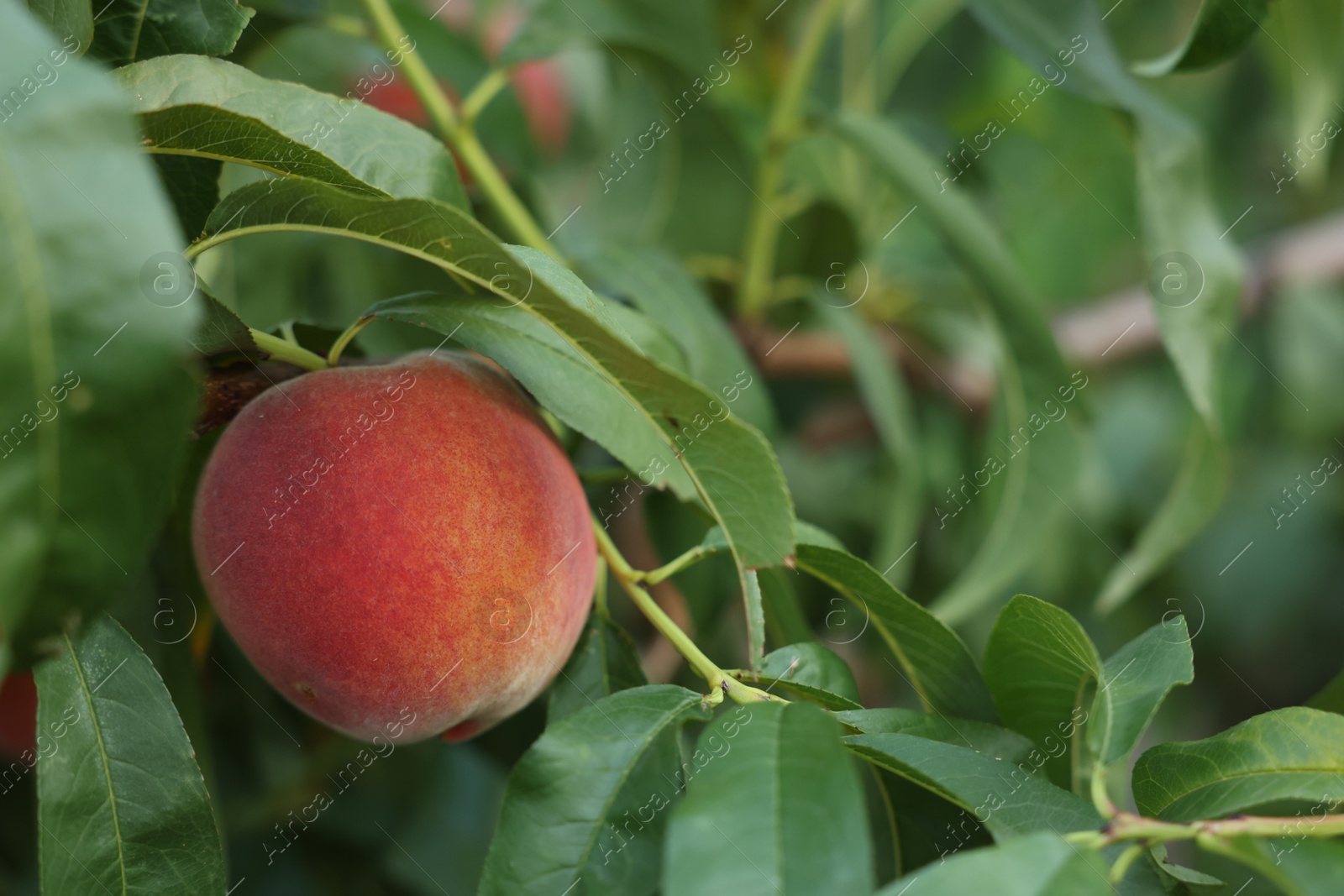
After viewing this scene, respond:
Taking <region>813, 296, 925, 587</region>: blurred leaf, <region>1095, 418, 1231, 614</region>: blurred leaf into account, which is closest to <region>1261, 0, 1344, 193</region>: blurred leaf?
<region>1095, 418, 1231, 614</region>: blurred leaf

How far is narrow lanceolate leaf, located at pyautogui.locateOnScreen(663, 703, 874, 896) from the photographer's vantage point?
309 mm

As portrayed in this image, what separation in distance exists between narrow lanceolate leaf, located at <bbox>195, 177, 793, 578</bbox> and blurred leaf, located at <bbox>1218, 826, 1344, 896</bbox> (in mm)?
191

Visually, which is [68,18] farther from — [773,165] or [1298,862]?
[773,165]

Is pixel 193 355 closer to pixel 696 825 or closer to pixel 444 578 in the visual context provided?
pixel 444 578

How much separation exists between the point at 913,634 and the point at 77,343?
38cm

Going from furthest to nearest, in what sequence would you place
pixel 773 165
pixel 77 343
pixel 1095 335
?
pixel 1095 335 < pixel 773 165 < pixel 77 343

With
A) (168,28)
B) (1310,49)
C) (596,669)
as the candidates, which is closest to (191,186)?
(168,28)

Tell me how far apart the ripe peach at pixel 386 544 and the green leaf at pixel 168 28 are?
16 cm

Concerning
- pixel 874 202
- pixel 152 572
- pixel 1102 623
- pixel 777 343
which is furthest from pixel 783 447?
pixel 152 572

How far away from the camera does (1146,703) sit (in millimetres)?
421

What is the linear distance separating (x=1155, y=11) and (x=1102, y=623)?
29.9 inches

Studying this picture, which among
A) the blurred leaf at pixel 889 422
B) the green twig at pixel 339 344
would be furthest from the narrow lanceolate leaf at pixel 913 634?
the blurred leaf at pixel 889 422

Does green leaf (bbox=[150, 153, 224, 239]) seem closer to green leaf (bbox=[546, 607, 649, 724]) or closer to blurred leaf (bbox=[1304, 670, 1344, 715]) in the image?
green leaf (bbox=[546, 607, 649, 724])

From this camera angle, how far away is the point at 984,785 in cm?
39
